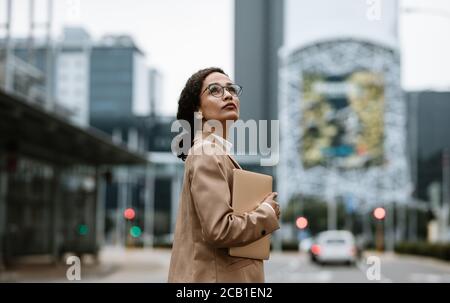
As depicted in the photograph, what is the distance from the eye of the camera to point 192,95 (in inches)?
88.6

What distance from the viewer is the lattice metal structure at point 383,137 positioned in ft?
266

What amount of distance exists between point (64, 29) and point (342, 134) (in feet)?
195

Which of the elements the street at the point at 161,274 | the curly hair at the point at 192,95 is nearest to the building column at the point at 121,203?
the street at the point at 161,274

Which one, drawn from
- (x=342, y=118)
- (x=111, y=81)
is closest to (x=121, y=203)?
(x=111, y=81)

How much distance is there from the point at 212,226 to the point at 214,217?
0.02 metres

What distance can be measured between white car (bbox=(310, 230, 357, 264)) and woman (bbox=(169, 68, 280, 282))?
84.1 feet

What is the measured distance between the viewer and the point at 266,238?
207cm

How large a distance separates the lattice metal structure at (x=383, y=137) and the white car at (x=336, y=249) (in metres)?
50.8

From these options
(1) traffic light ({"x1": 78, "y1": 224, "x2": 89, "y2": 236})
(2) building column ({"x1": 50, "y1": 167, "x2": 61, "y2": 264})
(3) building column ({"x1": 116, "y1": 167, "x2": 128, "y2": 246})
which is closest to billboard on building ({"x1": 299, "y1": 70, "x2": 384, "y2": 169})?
(3) building column ({"x1": 116, "y1": 167, "x2": 128, "y2": 246})

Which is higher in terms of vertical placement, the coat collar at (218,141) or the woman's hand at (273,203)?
the coat collar at (218,141)

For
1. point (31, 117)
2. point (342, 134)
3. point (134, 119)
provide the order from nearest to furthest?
point (31, 117) < point (134, 119) < point (342, 134)

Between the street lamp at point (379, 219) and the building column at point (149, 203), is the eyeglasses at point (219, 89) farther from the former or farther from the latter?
the building column at point (149, 203)
